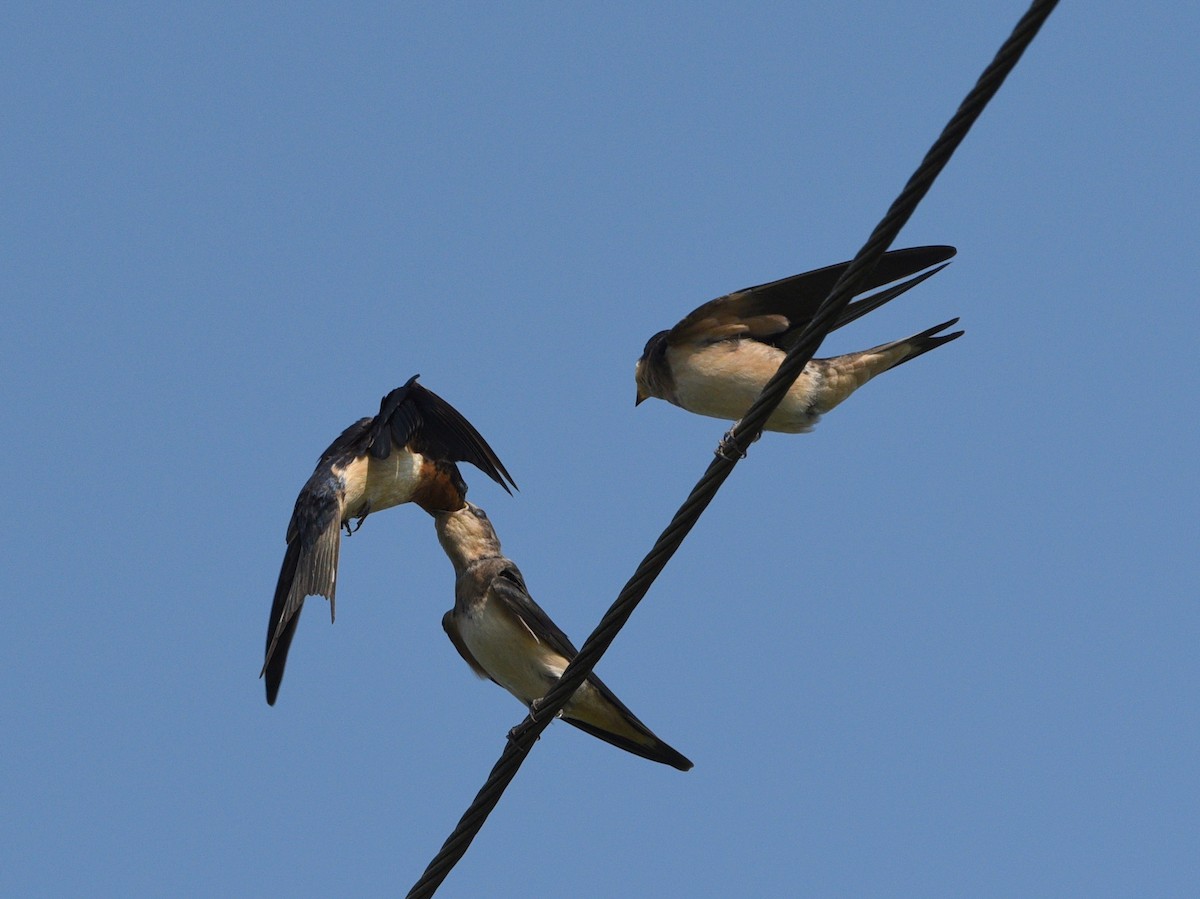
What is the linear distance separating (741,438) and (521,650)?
9.71 feet

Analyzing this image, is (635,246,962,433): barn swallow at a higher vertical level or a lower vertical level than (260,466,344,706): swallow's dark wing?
higher

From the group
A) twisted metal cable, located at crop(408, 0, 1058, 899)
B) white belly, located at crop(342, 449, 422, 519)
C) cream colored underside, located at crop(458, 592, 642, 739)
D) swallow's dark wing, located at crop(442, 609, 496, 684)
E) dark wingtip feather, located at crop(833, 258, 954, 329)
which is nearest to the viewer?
twisted metal cable, located at crop(408, 0, 1058, 899)

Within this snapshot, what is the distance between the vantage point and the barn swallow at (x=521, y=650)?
698 centimetres

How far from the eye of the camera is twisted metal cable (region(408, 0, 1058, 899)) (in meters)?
3.45

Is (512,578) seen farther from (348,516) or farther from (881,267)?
(881,267)

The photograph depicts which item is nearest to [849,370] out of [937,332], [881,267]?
[937,332]

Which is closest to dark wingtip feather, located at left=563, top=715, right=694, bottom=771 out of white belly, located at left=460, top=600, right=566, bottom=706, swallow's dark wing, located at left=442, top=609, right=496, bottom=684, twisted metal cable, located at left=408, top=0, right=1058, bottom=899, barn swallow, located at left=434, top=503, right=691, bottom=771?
barn swallow, located at left=434, top=503, right=691, bottom=771

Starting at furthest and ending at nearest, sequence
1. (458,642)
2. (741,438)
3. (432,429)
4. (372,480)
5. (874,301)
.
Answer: (432,429) < (372,480) < (458,642) < (874,301) < (741,438)

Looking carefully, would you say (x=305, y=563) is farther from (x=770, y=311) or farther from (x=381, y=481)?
(x=770, y=311)

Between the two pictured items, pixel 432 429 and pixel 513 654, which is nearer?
pixel 513 654

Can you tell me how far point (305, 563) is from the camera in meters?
7.22

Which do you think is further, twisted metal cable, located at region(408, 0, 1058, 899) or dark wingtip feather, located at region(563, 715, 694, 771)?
dark wingtip feather, located at region(563, 715, 694, 771)

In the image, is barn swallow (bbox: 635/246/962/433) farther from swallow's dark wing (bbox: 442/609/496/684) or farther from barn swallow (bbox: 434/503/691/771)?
swallow's dark wing (bbox: 442/609/496/684)

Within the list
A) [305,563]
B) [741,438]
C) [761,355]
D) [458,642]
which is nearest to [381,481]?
[305,563]
